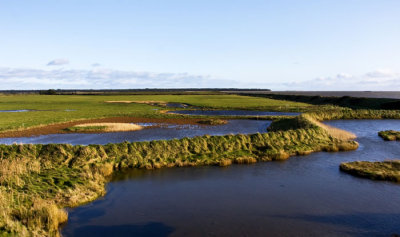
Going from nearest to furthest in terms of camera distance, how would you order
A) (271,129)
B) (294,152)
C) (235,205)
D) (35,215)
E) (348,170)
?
(35,215) → (235,205) → (348,170) → (294,152) → (271,129)

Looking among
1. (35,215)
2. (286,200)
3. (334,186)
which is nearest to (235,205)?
(286,200)

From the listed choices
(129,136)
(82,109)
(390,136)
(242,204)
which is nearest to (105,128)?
(129,136)

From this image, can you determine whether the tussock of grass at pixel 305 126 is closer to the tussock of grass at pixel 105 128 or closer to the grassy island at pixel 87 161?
the grassy island at pixel 87 161

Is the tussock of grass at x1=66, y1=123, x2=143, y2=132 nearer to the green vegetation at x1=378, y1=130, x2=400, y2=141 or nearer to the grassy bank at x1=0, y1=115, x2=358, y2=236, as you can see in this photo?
the grassy bank at x1=0, y1=115, x2=358, y2=236

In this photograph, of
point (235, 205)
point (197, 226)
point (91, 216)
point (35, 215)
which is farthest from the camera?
point (235, 205)

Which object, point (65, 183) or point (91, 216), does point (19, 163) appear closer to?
point (65, 183)

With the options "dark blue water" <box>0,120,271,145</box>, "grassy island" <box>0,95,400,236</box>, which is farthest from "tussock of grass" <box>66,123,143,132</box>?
"grassy island" <box>0,95,400,236</box>
